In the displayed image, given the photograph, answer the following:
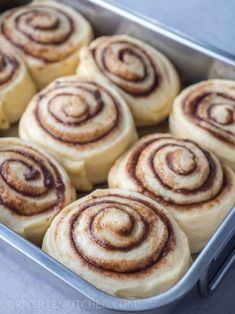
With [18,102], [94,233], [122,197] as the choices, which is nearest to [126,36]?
[18,102]

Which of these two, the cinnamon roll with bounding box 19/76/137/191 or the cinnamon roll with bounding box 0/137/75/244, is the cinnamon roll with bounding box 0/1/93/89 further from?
the cinnamon roll with bounding box 0/137/75/244

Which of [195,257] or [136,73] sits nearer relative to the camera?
[195,257]

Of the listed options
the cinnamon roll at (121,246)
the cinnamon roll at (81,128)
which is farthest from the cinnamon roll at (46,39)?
the cinnamon roll at (121,246)

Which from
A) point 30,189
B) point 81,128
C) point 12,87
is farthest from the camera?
point 12,87

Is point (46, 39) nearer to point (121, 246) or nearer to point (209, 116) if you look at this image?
point (209, 116)

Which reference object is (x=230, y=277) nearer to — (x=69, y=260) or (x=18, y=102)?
(x=69, y=260)

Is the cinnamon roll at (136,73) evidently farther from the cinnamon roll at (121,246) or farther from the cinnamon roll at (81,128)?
the cinnamon roll at (121,246)

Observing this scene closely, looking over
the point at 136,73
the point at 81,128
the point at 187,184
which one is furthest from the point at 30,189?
the point at 136,73
